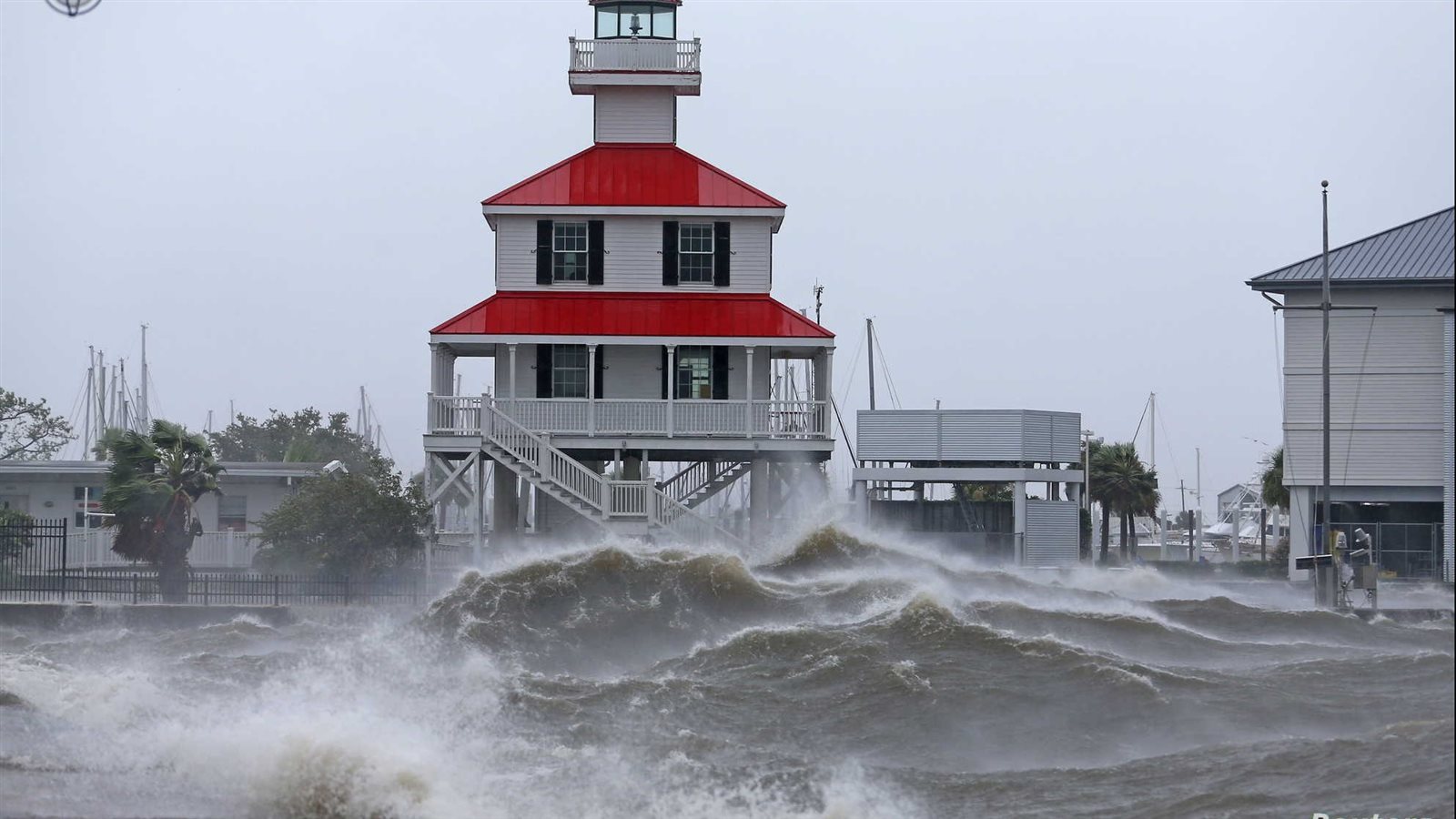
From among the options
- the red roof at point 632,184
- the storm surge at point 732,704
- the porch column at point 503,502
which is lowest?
the storm surge at point 732,704

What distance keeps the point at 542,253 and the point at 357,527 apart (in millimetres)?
8136

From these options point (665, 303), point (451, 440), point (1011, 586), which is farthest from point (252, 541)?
point (1011, 586)

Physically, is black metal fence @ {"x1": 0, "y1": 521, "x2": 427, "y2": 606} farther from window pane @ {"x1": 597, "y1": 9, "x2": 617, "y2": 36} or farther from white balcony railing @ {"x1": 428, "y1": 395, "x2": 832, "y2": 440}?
window pane @ {"x1": 597, "y1": 9, "x2": 617, "y2": 36}

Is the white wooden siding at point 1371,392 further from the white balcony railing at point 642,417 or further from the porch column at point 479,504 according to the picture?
the porch column at point 479,504

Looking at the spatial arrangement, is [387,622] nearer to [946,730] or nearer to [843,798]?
[946,730]

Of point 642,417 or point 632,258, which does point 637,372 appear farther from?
point 632,258

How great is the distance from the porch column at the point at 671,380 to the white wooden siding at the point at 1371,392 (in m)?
18.2

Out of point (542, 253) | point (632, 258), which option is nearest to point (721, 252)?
point (632, 258)

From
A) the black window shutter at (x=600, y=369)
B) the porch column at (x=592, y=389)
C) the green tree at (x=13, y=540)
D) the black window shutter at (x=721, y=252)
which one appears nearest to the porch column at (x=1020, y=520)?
the black window shutter at (x=721, y=252)

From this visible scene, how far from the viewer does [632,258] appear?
126ft

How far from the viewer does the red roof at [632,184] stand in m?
38.3

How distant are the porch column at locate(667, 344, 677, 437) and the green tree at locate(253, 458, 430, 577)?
5797 mm

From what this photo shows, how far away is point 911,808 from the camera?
1631 centimetres

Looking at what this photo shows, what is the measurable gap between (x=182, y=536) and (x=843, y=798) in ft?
78.3
